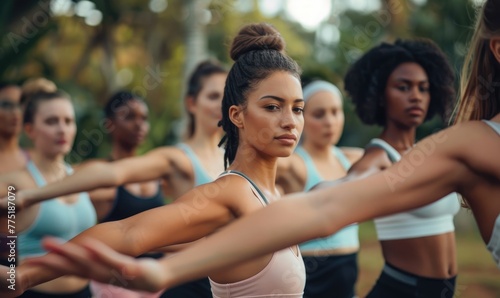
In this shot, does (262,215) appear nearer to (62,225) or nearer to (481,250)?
(62,225)

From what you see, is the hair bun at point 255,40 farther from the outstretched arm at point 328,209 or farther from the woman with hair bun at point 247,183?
the outstretched arm at point 328,209

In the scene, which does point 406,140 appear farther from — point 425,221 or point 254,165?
point 254,165

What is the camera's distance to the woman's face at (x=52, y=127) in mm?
5285

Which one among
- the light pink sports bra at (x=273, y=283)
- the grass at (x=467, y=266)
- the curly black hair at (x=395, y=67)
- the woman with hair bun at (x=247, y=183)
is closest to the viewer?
the woman with hair bun at (x=247, y=183)

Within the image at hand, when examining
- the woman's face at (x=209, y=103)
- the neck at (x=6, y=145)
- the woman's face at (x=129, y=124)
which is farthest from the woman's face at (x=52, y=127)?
the woman's face at (x=209, y=103)

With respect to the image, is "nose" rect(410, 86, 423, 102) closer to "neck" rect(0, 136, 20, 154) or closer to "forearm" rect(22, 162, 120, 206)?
"forearm" rect(22, 162, 120, 206)

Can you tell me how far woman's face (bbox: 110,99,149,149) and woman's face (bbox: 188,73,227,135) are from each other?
114 cm

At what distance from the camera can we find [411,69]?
4.52 m

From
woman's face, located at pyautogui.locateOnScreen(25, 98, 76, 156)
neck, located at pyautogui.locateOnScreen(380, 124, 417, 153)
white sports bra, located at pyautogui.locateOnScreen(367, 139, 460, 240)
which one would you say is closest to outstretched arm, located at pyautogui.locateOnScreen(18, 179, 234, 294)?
white sports bra, located at pyautogui.locateOnScreen(367, 139, 460, 240)

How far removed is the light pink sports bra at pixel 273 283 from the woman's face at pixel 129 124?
3640 mm

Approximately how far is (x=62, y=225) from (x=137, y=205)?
1010 mm

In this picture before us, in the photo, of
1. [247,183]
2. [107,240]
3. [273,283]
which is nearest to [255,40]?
[247,183]

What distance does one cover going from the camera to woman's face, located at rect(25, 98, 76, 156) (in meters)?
5.29

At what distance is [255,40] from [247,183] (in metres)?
0.67
